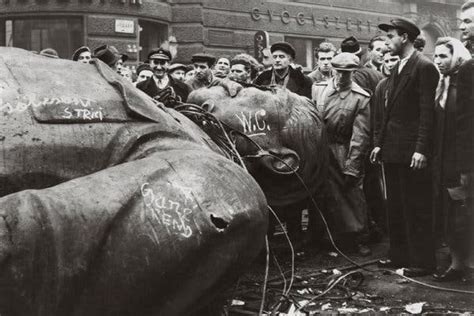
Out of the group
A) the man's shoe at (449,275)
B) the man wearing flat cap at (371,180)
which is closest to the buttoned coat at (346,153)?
the man wearing flat cap at (371,180)

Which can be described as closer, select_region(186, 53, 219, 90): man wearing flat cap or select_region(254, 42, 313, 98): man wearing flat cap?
select_region(254, 42, 313, 98): man wearing flat cap

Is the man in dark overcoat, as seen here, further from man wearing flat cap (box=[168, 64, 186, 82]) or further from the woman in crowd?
man wearing flat cap (box=[168, 64, 186, 82])

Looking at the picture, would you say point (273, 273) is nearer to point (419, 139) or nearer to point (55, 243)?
point (419, 139)

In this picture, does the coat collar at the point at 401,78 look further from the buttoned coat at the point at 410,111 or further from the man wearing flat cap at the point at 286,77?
the man wearing flat cap at the point at 286,77

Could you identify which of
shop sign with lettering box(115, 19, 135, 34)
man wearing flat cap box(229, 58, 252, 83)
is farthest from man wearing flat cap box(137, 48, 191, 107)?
shop sign with lettering box(115, 19, 135, 34)

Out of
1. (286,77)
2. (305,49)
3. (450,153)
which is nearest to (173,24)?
(305,49)

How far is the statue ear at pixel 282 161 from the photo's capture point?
201 inches

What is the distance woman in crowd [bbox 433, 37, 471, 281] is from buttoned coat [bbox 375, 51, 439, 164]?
11cm

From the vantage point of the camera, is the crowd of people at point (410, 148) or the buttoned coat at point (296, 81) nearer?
the crowd of people at point (410, 148)

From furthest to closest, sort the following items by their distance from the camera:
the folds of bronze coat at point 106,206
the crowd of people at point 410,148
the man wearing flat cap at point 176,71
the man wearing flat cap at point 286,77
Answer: the man wearing flat cap at point 176,71 < the man wearing flat cap at point 286,77 < the crowd of people at point 410,148 < the folds of bronze coat at point 106,206

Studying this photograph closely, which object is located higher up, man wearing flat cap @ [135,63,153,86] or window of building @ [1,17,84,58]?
window of building @ [1,17,84,58]

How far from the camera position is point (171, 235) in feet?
8.68

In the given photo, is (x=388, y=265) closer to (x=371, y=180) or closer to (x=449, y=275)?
(x=449, y=275)

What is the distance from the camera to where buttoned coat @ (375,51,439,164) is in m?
5.80
